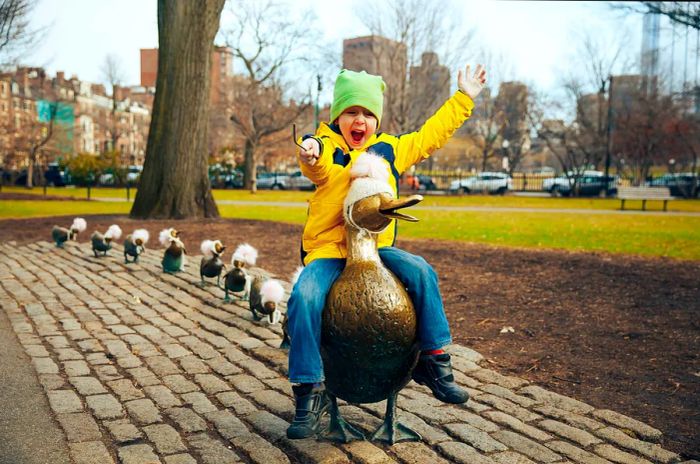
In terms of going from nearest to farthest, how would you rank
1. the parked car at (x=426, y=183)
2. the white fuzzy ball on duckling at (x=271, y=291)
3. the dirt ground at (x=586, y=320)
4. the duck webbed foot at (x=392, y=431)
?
the duck webbed foot at (x=392, y=431) → the dirt ground at (x=586, y=320) → the white fuzzy ball on duckling at (x=271, y=291) → the parked car at (x=426, y=183)

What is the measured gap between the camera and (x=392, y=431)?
3.45 m

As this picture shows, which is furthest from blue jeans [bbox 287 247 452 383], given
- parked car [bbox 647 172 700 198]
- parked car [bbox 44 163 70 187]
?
parked car [bbox 44 163 70 187]

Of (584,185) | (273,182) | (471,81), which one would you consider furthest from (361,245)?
(273,182)

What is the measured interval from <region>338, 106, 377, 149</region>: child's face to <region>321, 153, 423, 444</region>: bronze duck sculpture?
295mm

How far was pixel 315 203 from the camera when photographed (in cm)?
350

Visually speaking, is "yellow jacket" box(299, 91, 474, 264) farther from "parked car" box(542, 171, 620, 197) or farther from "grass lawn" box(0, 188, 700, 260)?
"parked car" box(542, 171, 620, 197)

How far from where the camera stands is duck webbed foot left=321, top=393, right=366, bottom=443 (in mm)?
3459

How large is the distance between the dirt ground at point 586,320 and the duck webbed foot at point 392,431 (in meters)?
1.55

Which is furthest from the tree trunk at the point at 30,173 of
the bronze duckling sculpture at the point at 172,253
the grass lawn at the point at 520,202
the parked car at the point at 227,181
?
the bronze duckling sculpture at the point at 172,253

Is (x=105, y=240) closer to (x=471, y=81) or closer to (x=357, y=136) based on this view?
(x=357, y=136)

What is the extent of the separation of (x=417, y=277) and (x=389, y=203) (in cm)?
41

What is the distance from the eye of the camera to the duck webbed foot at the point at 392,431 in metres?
3.45

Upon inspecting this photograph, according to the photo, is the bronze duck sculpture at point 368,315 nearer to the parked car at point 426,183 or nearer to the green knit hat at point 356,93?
the green knit hat at point 356,93

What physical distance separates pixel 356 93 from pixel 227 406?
2200 millimetres
